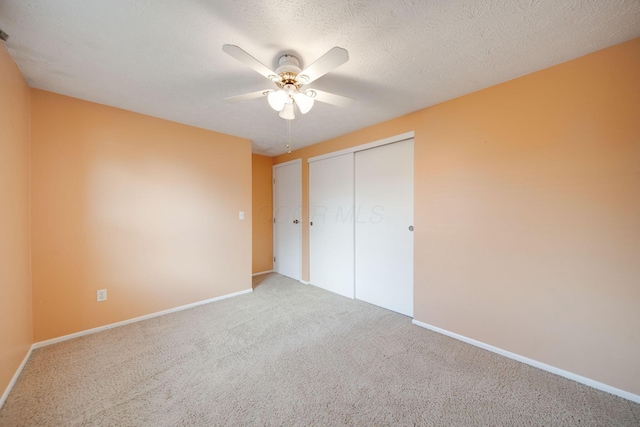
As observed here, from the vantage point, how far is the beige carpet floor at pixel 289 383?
4.42 feet

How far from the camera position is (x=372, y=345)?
6.79 ft

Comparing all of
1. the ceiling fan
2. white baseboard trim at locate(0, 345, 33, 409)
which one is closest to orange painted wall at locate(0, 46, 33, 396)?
white baseboard trim at locate(0, 345, 33, 409)

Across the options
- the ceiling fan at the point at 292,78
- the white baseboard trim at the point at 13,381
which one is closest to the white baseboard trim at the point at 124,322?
the white baseboard trim at the point at 13,381

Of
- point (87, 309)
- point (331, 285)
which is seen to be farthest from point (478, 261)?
point (87, 309)

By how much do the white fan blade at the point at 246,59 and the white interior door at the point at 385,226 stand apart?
168 cm

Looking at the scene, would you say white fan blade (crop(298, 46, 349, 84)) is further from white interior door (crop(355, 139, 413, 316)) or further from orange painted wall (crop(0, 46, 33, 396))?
orange painted wall (crop(0, 46, 33, 396))

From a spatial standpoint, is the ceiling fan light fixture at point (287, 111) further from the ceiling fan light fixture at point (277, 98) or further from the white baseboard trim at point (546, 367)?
the white baseboard trim at point (546, 367)

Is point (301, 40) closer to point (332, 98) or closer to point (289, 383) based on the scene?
point (332, 98)

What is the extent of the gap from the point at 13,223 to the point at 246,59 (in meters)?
2.05

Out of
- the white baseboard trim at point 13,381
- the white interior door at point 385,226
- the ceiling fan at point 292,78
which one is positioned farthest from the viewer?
the white interior door at point 385,226

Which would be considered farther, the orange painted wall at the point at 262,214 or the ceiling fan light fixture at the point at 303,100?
the orange painted wall at the point at 262,214

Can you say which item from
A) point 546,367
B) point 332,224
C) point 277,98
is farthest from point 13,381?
point 546,367

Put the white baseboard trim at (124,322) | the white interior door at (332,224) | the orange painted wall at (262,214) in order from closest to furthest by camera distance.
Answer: the white baseboard trim at (124,322), the white interior door at (332,224), the orange painted wall at (262,214)

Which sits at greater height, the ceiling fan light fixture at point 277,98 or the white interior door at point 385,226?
the ceiling fan light fixture at point 277,98
